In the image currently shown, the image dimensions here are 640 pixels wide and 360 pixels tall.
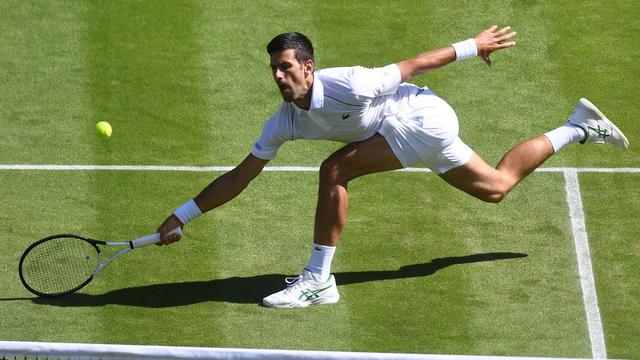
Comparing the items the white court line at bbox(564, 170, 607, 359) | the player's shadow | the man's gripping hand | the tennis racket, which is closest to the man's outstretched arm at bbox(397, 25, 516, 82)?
the player's shadow

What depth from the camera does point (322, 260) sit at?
10586 mm

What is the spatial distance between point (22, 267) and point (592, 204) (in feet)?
16.0

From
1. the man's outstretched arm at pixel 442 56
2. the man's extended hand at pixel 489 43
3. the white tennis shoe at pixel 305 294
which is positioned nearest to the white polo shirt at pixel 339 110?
the man's outstretched arm at pixel 442 56

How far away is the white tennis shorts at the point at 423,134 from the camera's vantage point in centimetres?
1052

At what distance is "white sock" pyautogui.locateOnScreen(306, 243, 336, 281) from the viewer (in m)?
10.6

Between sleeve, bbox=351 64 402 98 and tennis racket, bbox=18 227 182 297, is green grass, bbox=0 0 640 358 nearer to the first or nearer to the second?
tennis racket, bbox=18 227 182 297

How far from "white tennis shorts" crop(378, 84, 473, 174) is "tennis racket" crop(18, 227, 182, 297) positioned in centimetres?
205

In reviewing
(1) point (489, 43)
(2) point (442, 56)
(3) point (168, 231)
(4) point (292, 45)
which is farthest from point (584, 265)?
(3) point (168, 231)

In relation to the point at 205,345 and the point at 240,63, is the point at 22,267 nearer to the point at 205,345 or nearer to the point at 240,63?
the point at 205,345

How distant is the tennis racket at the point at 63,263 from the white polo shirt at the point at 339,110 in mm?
1299

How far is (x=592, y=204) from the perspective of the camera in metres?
11.8

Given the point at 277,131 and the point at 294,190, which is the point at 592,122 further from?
the point at 277,131

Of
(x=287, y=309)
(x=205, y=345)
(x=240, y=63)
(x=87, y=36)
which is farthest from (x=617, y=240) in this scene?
(x=87, y=36)

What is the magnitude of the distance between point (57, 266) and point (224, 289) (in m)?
1.34
